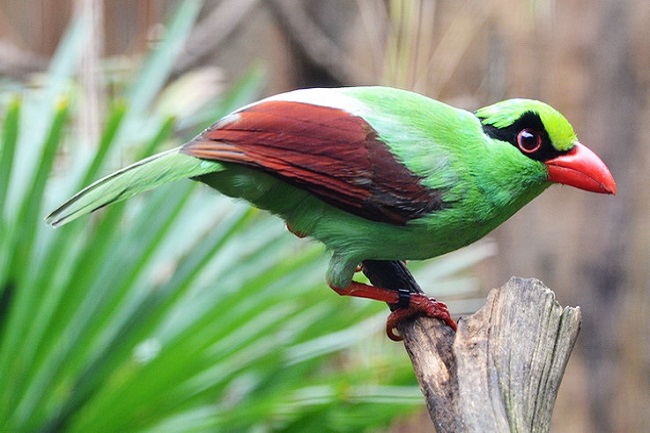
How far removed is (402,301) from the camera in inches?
91.3

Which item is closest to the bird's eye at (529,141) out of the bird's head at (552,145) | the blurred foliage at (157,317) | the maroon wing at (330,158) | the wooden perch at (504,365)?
the bird's head at (552,145)

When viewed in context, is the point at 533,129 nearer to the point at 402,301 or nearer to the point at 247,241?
the point at 402,301

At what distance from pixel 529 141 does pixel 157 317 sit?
4.89 feet

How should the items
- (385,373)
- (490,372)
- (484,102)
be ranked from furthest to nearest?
(484,102)
(385,373)
(490,372)

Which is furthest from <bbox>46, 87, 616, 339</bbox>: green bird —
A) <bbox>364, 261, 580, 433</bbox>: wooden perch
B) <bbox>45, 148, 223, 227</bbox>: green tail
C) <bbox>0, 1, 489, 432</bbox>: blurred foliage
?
<bbox>0, 1, 489, 432</bbox>: blurred foliage

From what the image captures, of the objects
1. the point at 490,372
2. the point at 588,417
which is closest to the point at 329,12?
the point at 588,417

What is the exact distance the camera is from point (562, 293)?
5273 mm

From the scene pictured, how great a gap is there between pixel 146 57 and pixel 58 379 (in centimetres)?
153

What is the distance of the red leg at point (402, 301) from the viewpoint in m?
2.28

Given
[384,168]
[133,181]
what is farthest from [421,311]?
[133,181]

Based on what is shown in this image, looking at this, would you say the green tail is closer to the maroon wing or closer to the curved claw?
the maroon wing

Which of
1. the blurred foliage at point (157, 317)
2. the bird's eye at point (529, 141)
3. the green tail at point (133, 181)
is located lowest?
the blurred foliage at point (157, 317)

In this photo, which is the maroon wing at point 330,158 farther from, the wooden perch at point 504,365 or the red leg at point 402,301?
the wooden perch at point 504,365

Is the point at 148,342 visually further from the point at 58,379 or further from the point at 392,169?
the point at 392,169
